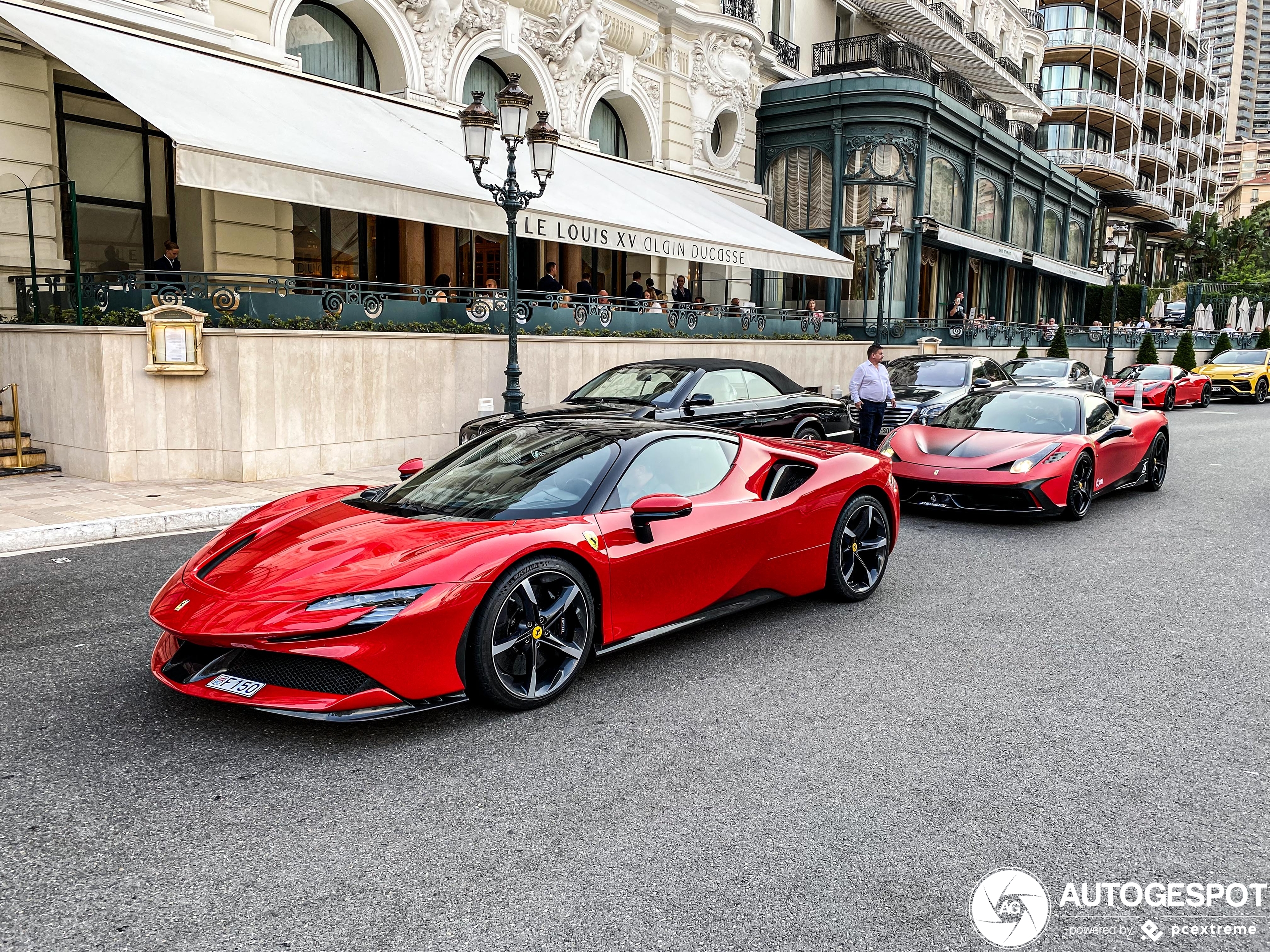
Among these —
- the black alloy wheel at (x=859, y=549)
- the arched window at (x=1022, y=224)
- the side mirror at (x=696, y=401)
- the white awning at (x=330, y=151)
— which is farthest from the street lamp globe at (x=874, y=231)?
the arched window at (x=1022, y=224)

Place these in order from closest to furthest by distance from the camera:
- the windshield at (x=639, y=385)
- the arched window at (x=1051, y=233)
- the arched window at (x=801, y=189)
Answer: the windshield at (x=639, y=385) → the arched window at (x=801, y=189) → the arched window at (x=1051, y=233)

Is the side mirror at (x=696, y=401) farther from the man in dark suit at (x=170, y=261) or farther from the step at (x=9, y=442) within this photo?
the step at (x=9, y=442)

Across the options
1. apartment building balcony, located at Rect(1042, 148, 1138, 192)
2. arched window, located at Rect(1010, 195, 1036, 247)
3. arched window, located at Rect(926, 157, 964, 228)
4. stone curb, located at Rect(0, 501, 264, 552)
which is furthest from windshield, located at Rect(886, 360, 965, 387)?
apartment building balcony, located at Rect(1042, 148, 1138, 192)

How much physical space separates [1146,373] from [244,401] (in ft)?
75.6

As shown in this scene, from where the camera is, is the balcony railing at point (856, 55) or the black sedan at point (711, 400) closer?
the black sedan at point (711, 400)

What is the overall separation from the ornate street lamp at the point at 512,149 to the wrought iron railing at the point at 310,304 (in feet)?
5.84

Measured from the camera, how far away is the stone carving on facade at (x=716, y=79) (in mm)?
23703

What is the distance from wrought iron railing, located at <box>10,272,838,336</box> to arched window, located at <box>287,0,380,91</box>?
386 centimetres

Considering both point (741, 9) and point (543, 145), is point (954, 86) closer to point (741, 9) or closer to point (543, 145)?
point (741, 9)

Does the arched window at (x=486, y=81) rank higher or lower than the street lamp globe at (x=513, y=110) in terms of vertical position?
higher

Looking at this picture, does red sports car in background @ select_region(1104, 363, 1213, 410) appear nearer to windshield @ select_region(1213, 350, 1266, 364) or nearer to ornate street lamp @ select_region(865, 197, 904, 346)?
windshield @ select_region(1213, 350, 1266, 364)

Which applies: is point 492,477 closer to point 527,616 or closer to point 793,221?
point 527,616

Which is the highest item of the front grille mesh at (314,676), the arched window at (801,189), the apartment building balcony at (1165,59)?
the apartment building balcony at (1165,59)

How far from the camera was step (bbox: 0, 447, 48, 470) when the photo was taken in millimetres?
10961
